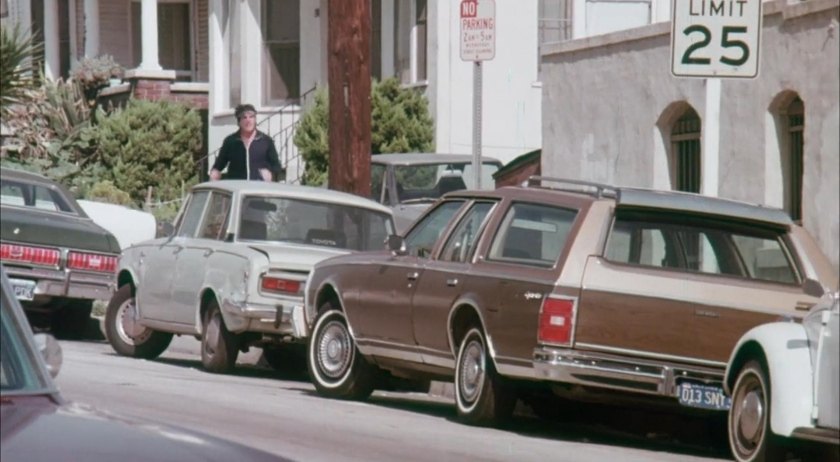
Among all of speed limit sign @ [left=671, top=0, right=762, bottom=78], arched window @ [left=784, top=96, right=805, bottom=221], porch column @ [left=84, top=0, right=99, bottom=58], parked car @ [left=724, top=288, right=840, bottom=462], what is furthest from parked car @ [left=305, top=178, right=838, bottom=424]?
porch column @ [left=84, top=0, right=99, bottom=58]

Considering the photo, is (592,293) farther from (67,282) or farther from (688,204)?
(67,282)

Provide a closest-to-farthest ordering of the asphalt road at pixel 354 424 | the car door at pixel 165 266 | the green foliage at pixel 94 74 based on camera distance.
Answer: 1. the asphalt road at pixel 354 424
2. the car door at pixel 165 266
3. the green foliage at pixel 94 74

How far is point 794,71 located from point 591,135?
481 centimetres

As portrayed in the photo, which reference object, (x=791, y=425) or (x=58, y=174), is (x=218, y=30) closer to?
(x=58, y=174)

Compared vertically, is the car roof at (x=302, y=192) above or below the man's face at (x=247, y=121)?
below

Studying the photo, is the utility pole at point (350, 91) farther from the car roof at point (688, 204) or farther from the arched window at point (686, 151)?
the car roof at point (688, 204)

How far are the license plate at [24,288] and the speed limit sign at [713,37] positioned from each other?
7.63 m

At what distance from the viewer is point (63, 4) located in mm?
42031

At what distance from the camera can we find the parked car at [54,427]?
15.5 feet

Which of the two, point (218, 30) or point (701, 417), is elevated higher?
point (218, 30)

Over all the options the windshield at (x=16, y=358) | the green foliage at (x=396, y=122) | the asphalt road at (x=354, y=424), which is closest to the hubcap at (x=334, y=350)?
the asphalt road at (x=354, y=424)

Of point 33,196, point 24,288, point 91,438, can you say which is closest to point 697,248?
point 91,438

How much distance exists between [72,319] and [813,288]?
10.2 meters

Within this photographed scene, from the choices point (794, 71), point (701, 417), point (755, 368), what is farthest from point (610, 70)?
point (755, 368)
